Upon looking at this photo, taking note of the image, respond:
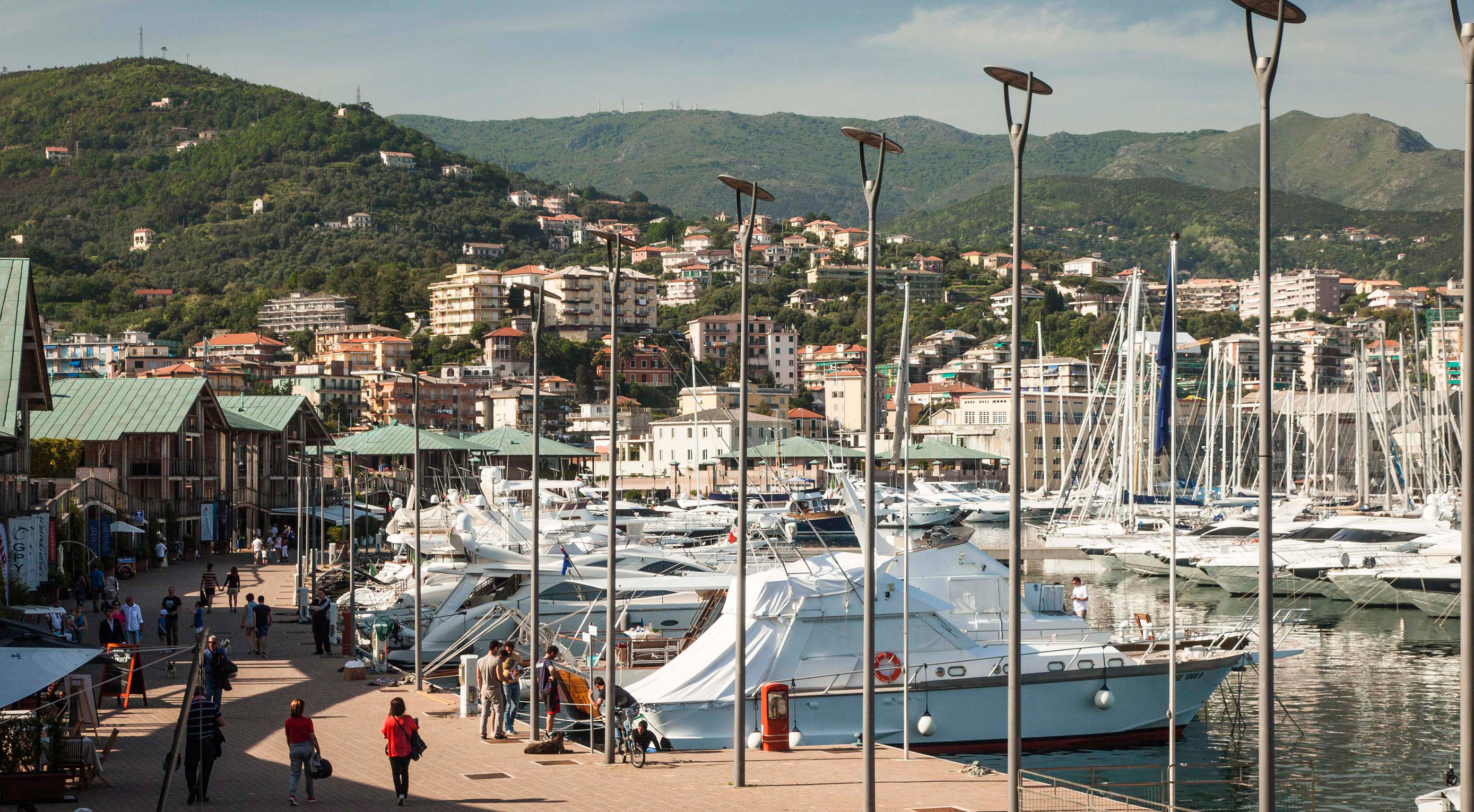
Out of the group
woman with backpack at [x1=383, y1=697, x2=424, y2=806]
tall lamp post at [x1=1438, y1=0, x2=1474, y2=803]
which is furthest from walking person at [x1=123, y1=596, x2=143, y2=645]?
tall lamp post at [x1=1438, y1=0, x2=1474, y2=803]

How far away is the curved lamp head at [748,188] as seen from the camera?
674 inches

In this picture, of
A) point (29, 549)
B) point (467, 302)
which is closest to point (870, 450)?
point (29, 549)

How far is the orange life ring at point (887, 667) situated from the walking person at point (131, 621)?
13.3 metres

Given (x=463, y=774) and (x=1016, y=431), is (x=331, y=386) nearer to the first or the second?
(x=463, y=774)

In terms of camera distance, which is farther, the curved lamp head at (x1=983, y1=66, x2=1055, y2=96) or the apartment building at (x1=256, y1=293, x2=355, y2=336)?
the apartment building at (x1=256, y1=293, x2=355, y2=336)

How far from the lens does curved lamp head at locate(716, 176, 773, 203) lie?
1712 centimetres

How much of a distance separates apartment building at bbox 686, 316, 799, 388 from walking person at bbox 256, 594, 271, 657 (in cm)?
15363

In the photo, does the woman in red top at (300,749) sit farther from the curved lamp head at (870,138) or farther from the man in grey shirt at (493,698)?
the curved lamp head at (870,138)

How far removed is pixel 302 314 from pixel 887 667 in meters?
170

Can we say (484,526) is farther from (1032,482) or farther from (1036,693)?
(1032,482)

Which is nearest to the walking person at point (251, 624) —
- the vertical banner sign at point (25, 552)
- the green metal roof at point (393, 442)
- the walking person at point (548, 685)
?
the vertical banner sign at point (25, 552)

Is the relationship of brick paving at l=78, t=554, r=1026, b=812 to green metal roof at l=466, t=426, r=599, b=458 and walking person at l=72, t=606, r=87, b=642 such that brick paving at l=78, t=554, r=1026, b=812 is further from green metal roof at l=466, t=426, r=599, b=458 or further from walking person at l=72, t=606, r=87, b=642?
green metal roof at l=466, t=426, r=599, b=458

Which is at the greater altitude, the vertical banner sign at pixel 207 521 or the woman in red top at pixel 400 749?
the woman in red top at pixel 400 749

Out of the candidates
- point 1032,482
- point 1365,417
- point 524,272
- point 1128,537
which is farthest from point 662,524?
point 524,272
